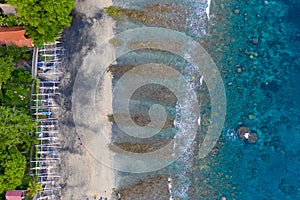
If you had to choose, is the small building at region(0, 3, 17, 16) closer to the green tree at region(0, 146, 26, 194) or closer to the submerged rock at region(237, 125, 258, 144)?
the green tree at region(0, 146, 26, 194)

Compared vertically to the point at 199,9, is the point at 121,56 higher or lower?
lower

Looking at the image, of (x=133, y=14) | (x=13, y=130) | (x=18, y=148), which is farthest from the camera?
(x=133, y=14)

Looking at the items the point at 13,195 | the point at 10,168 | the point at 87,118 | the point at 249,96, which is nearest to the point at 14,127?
the point at 10,168

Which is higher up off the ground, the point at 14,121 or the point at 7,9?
the point at 7,9

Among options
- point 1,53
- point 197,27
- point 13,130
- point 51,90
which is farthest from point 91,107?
point 197,27

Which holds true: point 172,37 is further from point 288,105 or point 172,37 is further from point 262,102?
point 288,105

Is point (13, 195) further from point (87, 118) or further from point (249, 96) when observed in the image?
point (249, 96)
